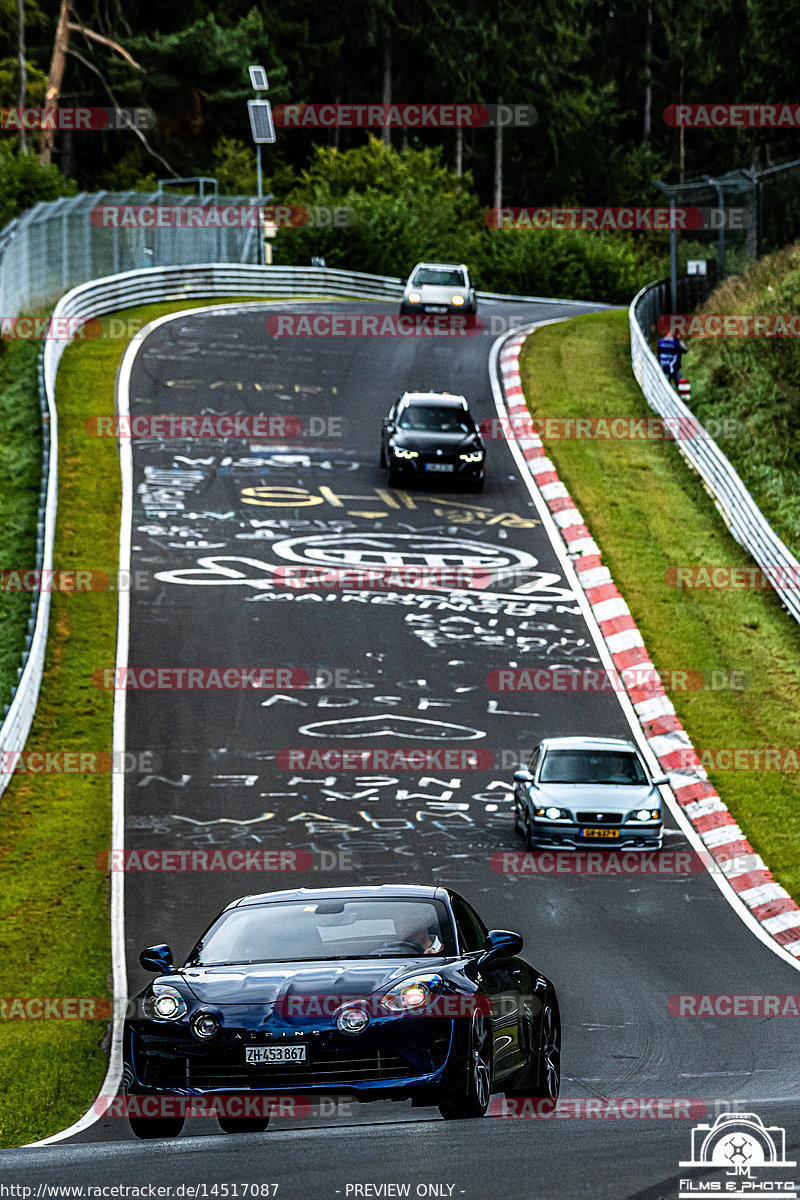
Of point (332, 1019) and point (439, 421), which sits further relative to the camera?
point (439, 421)

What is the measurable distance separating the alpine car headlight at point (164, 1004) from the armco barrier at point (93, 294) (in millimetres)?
12134

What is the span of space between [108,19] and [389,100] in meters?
14.0

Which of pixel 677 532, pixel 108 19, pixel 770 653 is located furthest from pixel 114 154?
pixel 770 653

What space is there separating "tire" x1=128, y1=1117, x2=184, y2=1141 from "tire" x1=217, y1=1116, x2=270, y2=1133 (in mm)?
243

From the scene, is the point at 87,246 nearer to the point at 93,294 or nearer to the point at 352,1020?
the point at 93,294

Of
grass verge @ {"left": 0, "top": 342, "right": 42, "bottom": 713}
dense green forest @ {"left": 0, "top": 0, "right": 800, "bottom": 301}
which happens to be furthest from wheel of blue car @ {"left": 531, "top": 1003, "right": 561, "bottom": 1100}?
dense green forest @ {"left": 0, "top": 0, "right": 800, "bottom": 301}

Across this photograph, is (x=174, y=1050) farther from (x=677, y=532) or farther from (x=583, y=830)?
(x=677, y=532)

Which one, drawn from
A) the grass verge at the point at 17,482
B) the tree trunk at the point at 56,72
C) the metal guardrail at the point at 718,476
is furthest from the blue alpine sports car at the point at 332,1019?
the tree trunk at the point at 56,72

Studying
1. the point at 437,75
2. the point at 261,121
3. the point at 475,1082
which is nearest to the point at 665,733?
the point at 475,1082

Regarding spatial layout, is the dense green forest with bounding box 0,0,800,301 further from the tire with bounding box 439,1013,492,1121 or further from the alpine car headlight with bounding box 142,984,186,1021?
the alpine car headlight with bounding box 142,984,186,1021

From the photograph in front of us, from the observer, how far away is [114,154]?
80875mm

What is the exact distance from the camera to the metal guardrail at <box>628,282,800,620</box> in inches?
1102

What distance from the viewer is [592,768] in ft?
63.3

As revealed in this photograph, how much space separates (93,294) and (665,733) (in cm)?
2707
